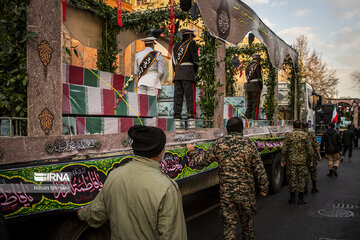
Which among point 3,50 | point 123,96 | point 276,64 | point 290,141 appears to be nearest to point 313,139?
point 290,141

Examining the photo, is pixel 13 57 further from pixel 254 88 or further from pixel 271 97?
pixel 271 97

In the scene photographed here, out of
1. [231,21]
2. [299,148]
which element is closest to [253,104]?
[299,148]

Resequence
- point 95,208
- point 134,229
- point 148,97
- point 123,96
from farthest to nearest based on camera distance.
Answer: point 148,97 < point 123,96 < point 95,208 < point 134,229

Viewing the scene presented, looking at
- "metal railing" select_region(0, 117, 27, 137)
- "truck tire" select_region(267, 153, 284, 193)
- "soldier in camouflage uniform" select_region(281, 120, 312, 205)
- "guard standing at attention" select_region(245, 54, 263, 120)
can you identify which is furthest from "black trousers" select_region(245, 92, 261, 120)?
"metal railing" select_region(0, 117, 27, 137)

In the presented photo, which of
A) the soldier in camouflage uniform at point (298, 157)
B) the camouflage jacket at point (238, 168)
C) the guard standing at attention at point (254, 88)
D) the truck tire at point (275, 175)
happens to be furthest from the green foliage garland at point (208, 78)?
the guard standing at attention at point (254, 88)

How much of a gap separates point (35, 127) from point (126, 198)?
4.28ft

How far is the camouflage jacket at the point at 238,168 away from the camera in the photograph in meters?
A: 3.51

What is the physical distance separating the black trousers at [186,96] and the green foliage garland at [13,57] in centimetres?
369

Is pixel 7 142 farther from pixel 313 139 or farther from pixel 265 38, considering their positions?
pixel 265 38

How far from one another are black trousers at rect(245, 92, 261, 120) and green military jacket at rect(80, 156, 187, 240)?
26.4 ft

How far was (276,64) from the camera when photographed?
895cm

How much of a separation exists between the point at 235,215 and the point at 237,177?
1.48ft

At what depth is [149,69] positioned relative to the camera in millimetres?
6910

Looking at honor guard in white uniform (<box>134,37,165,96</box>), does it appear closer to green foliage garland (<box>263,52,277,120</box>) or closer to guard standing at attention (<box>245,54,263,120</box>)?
guard standing at attention (<box>245,54,263,120</box>)
